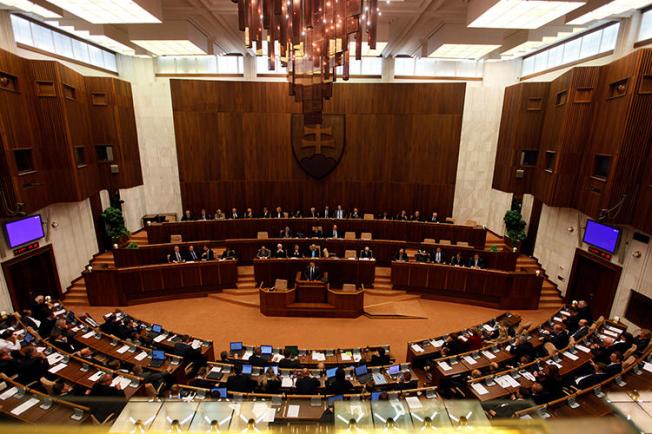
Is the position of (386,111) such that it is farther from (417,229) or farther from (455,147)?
(417,229)

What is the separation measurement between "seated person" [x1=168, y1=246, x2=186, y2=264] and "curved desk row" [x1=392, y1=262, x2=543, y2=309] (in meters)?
6.45

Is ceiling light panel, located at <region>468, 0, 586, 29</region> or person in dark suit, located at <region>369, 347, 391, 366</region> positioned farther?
person in dark suit, located at <region>369, 347, 391, 366</region>

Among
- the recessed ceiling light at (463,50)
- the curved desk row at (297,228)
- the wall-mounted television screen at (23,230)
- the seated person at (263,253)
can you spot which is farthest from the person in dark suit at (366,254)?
the wall-mounted television screen at (23,230)

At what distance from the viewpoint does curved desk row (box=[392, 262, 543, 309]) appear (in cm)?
921

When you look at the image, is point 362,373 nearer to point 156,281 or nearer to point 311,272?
point 311,272

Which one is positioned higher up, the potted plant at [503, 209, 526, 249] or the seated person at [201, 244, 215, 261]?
the potted plant at [503, 209, 526, 249]

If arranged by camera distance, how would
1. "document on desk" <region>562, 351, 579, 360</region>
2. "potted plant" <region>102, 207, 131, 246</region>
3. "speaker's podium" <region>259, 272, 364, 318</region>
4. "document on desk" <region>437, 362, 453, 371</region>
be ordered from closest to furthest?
"document on desk" <region>437, 362, 453, 371</region>
"document on desk" <region>562, 351, 579, 360</region>
"speaker's podium" <region>259, 272, 364, 318</region>
"potted plant" <region>102, 207, 131, 246</region>

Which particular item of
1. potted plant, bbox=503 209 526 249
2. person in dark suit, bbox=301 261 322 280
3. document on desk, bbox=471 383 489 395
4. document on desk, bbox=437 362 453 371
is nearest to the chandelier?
person in dark suit, bbox=301 261 322 280

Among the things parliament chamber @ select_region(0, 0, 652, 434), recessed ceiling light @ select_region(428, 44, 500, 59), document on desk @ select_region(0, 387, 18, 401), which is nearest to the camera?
document on desk @ select_region(0, 387, 18, 401)

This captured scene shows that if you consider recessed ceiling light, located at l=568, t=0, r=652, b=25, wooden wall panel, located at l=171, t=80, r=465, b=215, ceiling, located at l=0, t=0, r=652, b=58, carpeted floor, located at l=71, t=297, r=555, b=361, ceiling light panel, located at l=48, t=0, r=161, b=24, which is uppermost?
ceiling, located at l=0, t=0, r=652, b=58

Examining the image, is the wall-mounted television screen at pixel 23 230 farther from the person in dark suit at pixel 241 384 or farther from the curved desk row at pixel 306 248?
the person in dark suit at pixel 241 384

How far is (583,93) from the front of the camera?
8398 mm

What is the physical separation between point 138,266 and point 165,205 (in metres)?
4.77

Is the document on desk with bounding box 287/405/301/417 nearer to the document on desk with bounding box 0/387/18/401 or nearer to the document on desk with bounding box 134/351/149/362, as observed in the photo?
the document on desk with bounding box 134/351/149/362
